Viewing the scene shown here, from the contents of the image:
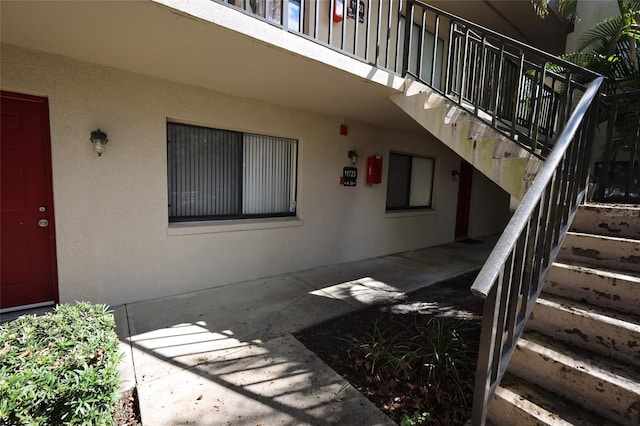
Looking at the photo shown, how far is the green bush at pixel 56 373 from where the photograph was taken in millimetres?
1395

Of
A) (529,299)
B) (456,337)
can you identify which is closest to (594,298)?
(529,299)

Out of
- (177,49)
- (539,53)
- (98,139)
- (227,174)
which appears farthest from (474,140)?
(98,139)

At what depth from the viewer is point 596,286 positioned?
2047mm

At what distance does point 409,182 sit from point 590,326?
5.43 metres

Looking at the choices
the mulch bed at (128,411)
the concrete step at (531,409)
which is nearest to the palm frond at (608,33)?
the concrete step at (531,409)

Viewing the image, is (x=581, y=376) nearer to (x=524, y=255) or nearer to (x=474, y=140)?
(x=524, y=255)

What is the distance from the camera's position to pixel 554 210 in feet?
6.79

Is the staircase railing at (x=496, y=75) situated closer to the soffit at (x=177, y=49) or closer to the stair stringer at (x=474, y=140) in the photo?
the stair stringer at (x=474, y=140)

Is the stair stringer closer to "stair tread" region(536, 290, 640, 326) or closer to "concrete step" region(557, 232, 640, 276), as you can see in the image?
"concrete step" region(557, 232, 640, 276)

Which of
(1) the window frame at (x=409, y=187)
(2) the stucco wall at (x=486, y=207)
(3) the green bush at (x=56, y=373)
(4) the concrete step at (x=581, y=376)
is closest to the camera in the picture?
(3) the green bush at (x=56, y=373)

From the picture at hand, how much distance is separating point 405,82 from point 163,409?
4146mm

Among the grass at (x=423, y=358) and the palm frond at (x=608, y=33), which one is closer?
the grass at (x=423, y=358)

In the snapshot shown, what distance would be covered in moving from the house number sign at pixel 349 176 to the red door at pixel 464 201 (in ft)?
13.4

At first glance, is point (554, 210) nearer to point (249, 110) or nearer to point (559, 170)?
point (559, 170)
